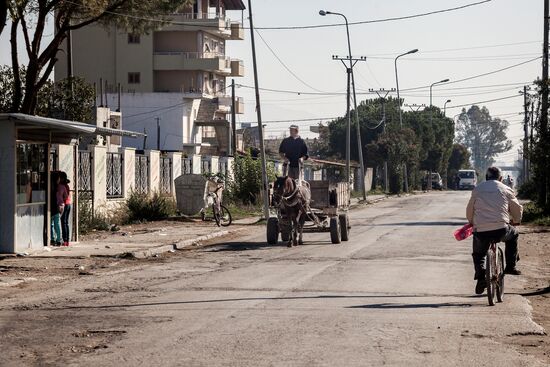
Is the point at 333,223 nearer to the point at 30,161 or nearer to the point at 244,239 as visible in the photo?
the point at 244,239

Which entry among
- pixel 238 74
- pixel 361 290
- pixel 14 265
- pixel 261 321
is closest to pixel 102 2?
pixel 14 265

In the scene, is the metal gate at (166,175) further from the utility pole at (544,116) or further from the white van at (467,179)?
the white van at (467,179)

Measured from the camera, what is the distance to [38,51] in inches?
1356

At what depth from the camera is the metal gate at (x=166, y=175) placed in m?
40.3

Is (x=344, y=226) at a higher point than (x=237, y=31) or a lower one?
lower

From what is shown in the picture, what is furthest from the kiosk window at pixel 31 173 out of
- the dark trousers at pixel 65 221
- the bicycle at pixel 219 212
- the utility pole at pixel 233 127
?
the utility pole at pixel 233 127

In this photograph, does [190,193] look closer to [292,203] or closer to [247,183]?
[247,183]

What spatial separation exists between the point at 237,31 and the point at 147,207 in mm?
55638

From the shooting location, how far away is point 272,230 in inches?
976

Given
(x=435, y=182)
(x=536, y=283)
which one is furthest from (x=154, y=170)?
(x=435, y=182)

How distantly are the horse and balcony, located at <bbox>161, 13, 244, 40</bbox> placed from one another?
56994 millimetres

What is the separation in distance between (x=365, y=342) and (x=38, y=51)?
26261mm

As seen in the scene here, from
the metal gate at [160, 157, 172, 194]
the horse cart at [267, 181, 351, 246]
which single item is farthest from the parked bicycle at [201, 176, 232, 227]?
the horse cart at [267, 181, 351, 246]

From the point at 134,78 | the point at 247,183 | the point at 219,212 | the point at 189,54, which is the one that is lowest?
the point at 219,212
